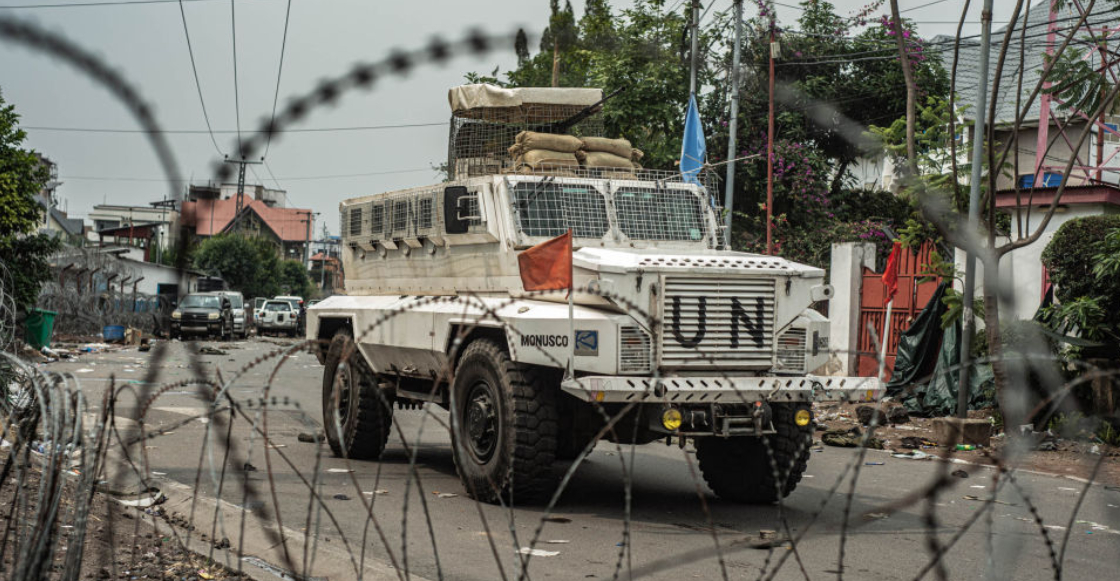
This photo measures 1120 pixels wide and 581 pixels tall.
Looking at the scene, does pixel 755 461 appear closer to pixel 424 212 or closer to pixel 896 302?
pixel 424 212

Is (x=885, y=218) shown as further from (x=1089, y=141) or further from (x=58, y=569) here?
(x=58, y=569)

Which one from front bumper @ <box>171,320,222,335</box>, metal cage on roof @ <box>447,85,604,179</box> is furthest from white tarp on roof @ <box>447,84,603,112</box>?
front bumper @ <box>171,320,222,335</box>

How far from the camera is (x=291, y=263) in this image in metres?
79.8

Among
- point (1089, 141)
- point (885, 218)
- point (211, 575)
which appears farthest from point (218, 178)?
point (885, 218)

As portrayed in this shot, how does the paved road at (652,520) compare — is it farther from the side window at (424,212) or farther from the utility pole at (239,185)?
the side window at (424,212)

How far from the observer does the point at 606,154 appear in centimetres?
992

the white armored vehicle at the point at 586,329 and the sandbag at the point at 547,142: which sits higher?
the sandbag at the point at 547,142

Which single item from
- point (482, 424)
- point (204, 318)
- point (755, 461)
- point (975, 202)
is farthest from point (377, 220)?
point (204, 318)

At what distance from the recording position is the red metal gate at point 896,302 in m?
18.1

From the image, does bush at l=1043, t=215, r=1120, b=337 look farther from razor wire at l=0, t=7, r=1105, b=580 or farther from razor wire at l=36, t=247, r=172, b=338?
razor wire at l=36, t=247, r=172, b=338

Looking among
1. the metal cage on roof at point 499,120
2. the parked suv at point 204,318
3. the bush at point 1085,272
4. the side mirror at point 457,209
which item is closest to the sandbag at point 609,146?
the metal cage on roof at point 499,120

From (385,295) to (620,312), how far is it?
3.80 metres

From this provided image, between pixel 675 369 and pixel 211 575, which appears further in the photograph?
pixel 675 369

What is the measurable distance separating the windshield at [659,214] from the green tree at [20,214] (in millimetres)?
8715
